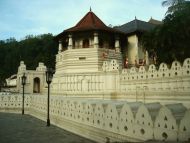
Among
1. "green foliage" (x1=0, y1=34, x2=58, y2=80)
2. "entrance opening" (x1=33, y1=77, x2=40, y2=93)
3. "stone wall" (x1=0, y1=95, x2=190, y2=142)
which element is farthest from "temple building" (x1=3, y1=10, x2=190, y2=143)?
"green foliage" (x1=0, y1=34, x2=58, y2=80)

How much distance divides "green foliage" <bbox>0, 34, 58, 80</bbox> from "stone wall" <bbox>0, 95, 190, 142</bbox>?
47813 mm

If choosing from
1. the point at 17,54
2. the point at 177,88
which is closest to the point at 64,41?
the point at 177,88

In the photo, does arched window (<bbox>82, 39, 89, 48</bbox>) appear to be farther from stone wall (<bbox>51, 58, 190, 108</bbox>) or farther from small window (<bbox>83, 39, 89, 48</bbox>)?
stone wall (<bbox>51, 58, 190, 108</bbox>)

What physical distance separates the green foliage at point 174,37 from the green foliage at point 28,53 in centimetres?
4079

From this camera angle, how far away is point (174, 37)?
68.1 ft

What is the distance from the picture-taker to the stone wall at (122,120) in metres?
7.10

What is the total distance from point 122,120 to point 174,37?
527 inches

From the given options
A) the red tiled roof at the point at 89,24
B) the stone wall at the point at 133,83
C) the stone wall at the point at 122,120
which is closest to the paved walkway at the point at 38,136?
the stone wall at the point at 122,120

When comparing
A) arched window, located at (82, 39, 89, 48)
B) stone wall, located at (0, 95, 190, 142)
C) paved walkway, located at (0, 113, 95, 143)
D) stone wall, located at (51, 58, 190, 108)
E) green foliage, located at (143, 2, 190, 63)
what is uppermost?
arched window, located at (82, 39, 89, 48)

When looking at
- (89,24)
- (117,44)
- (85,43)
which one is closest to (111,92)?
(117,44)

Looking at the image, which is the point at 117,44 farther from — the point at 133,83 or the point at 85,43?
the point at 133,83

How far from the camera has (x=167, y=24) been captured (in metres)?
21.4

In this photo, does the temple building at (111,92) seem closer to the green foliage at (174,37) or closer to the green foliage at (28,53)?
the green foliage at (174,37)

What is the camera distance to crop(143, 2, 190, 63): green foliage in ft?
66.1
